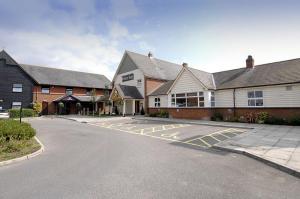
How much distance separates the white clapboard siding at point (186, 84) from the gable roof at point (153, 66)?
8172 millimetres

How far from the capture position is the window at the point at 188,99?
74.7 ft

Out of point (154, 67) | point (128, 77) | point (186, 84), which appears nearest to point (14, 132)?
point (186, 84)

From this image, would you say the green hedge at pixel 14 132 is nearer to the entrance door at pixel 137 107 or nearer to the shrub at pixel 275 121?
the shrub at pixel 275 121

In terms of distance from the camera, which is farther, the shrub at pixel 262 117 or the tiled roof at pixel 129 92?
the tiled roof at pixel 129 92

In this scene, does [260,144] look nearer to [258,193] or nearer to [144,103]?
[258,193]

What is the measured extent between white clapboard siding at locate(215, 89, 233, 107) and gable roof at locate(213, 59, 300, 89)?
1.91 feet

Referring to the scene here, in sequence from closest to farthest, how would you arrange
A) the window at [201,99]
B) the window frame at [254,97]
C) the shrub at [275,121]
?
the shrub at [275,121]
the window frame at [254,97]
the window at [201,99]

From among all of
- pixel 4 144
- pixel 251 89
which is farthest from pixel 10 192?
pixel 251 89

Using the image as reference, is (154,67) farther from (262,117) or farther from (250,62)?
(262,117)

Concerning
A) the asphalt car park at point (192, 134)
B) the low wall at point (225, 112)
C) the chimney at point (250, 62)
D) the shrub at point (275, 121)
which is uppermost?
the chimney at point (250, 62)

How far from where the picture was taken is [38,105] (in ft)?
105

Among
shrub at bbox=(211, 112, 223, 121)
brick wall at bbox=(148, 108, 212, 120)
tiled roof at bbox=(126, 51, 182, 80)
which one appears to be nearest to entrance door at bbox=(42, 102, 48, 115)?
tiled roof at bbox=(126, 51, 182, 80)

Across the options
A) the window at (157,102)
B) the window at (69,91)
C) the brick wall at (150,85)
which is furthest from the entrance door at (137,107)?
the window at (69,91)

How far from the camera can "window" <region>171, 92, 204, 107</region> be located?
22.8 m
